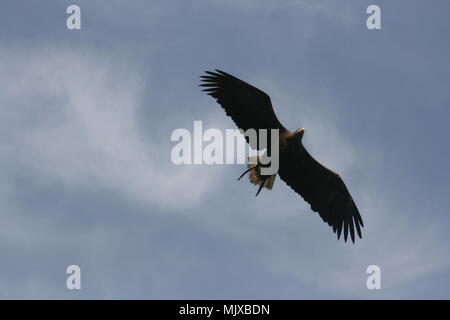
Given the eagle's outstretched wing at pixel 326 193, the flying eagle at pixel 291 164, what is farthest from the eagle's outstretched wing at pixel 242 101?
the eagle's outstretched wing at pixel 326 193

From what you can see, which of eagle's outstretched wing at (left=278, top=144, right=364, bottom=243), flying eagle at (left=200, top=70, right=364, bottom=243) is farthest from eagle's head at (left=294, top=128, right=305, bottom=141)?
eagle's outstretched wing at (left=278, top=144, right=364, bottom=243)

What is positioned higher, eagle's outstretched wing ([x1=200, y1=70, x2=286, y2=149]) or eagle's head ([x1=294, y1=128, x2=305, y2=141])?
eagle's outstretched wing ([x1=200, y1=70, x2=286, y2=149])

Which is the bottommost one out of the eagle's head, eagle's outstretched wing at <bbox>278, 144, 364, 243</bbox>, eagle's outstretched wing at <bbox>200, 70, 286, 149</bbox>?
eagle's outstretched wing at <bbox>278, 144, 364, 243</bbox>

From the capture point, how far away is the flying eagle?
13305mm

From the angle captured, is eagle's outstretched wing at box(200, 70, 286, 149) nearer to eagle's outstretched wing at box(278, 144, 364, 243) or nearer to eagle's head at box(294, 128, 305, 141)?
eagle's head at box(294, 128, 305, 141)

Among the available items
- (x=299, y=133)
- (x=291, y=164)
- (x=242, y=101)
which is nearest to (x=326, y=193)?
(x=291, y=164)

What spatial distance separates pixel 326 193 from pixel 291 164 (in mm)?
1348

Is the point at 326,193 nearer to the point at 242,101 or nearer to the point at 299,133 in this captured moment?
the point at 299,133

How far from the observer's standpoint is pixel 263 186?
14.1 metres

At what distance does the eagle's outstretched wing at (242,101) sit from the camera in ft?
43.3

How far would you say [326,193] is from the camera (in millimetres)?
14852
